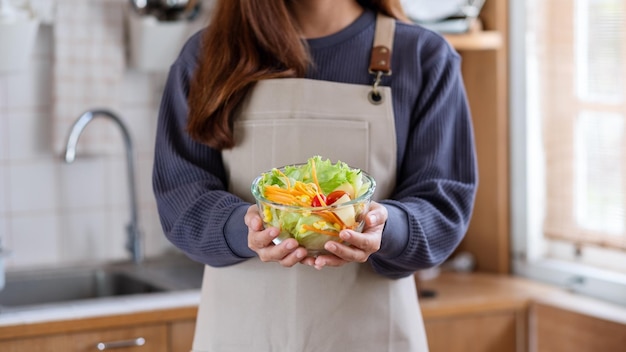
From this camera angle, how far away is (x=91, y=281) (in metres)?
2.50

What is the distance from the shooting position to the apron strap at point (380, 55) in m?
1.45

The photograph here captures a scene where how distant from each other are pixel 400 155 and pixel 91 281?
1.27m

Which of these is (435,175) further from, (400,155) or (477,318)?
(477,318)

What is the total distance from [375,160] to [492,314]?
35.6 inches

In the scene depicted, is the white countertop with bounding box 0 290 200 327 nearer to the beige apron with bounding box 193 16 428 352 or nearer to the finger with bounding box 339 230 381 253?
the beige apron with bounding box 193 16 428 352

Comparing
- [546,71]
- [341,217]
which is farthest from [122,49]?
[341,217]

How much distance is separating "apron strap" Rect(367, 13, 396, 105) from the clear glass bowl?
1.06 ft

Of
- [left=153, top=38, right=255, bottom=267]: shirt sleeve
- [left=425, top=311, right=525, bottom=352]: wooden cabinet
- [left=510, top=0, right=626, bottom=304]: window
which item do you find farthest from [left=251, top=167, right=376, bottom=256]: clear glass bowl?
[left=510, top=0, right=626, bottom=304]: window

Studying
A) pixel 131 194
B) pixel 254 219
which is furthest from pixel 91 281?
pixel 254 219

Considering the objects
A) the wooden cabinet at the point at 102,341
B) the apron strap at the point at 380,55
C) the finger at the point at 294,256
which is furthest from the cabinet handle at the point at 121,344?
the finger at the point at 294,256

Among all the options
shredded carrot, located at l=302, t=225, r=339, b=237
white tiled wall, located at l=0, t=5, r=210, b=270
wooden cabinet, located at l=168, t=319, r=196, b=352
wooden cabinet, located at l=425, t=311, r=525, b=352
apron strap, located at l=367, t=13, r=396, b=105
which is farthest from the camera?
white tiled wall, located at l=0, t=5, r=210, b=270

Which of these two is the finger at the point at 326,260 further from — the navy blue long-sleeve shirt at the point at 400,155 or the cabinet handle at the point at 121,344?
the cabinet handle at the point at 121,344

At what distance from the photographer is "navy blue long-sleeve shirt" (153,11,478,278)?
4.52 feet

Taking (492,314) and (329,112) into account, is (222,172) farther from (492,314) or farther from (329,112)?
(492,314)
